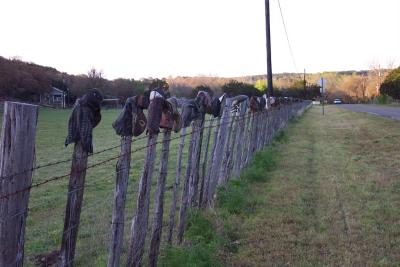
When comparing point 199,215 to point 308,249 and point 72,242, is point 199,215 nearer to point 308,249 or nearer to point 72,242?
point 308,249

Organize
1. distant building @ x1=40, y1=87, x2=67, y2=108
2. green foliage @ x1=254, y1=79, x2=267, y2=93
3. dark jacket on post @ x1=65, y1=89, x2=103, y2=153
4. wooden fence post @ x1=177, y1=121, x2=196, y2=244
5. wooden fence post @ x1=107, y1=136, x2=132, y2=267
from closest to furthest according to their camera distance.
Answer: dark jacket on post @ x1=65, y1=89, x2=103, y2=153, wooden fence post @ x1=107, y1=136, x2=132, y2=267, wooden fence post @ x1=177, y1=121, x2=196, y2=244, distant building @ x1=40, y1=87, x2=67, y2=108, green foliage @ x1=254, y1=79, x2=267, y2=93

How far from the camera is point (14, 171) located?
2498 mm

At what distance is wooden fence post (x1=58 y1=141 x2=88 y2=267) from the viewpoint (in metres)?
3.40

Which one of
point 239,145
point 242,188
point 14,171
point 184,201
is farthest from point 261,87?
point 14,171

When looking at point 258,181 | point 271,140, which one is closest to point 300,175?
point 258,181

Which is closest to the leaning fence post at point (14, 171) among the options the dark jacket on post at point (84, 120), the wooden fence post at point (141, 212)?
the dark jacket on post at point (84, 120)

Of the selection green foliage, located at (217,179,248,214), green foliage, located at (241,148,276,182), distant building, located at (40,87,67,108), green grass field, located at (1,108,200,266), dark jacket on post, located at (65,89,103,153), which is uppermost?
distant building, located at (40,87,67,108)

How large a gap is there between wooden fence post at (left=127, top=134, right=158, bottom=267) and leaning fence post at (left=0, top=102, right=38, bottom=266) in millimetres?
2010

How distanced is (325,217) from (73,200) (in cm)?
486

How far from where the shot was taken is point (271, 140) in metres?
18.5

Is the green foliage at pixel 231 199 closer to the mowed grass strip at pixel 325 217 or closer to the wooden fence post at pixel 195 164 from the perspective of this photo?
the mowed grass strip at pixel 325 217

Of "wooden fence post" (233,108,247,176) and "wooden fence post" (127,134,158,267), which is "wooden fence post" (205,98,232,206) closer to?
"wooden fence post" (233,108,247,176)

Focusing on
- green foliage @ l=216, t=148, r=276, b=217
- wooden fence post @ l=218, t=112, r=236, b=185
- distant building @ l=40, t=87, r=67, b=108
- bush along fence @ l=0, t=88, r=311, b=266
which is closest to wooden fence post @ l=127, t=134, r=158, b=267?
bush along fence @ l=0, t=88, r=311, b=266

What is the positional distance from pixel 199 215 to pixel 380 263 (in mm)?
2417
